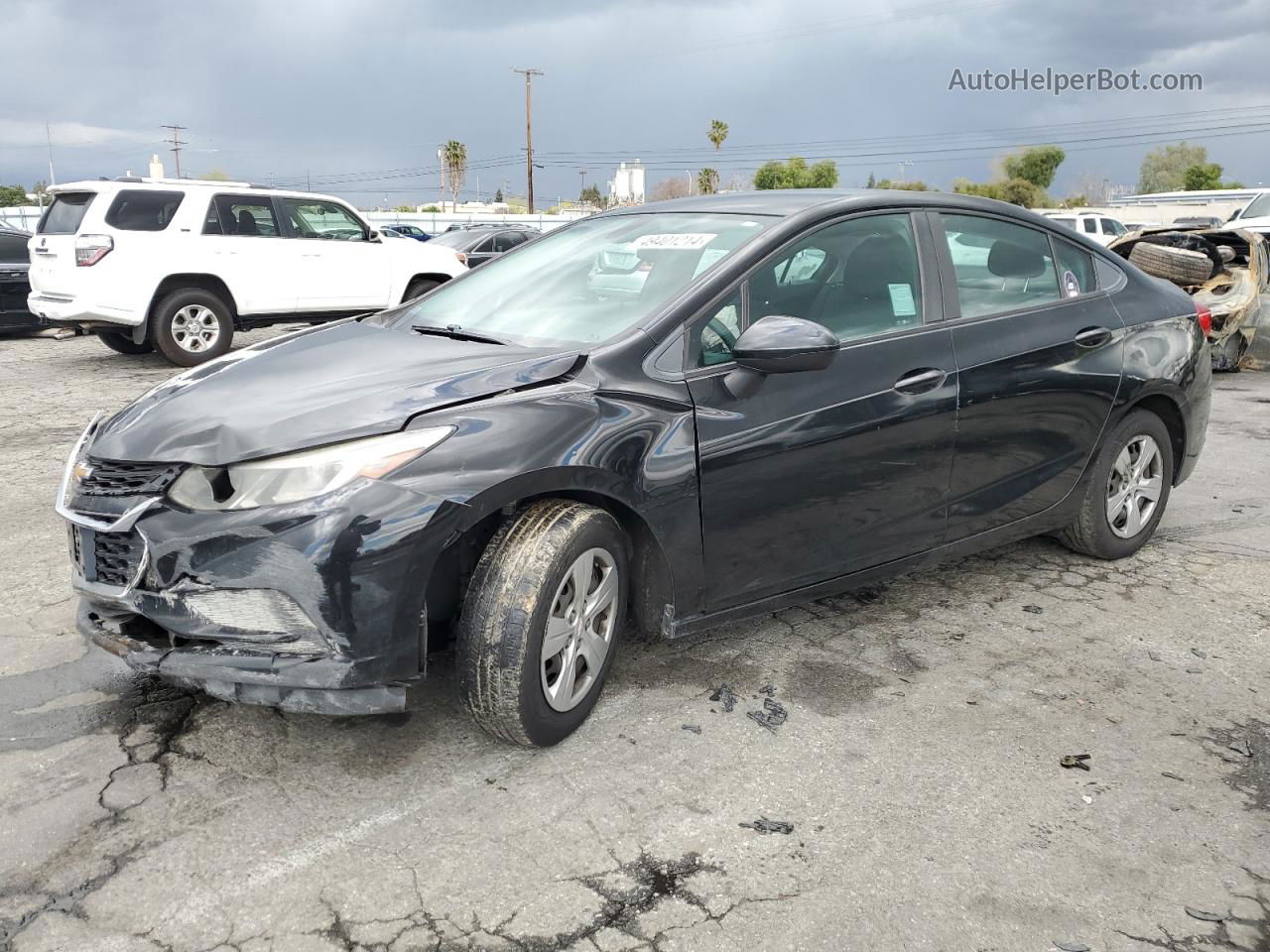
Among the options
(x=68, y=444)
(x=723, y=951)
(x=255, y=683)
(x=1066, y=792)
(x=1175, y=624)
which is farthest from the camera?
(x=68, y=444)

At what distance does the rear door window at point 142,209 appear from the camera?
10.4m

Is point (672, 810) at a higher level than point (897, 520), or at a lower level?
lower

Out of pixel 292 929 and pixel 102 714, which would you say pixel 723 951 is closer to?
pixel 292 929

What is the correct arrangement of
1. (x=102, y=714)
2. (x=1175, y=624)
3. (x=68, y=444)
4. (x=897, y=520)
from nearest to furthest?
(x=102, y=714)
(x=897, y=520)
(x=1175, y=624)
(x=68, y=444)

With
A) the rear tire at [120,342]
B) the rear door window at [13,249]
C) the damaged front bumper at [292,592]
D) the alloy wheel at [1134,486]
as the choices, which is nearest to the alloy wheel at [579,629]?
the damaged front bumper at [292,592]

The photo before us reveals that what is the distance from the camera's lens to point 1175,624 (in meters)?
4.20

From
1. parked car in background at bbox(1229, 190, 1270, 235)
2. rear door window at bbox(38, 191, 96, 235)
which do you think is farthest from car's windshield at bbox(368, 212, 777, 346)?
parked car in background at bbox(1229, 190, 1270, 235)

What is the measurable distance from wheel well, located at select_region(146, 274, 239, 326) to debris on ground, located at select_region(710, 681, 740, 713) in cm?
889

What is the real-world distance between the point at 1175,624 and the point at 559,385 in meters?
→ 2.71

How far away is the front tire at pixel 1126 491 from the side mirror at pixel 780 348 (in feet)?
6.24

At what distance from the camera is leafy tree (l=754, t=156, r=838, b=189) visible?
246ft

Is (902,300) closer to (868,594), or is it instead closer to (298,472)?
(868,594)

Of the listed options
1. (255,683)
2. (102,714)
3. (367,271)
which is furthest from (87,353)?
(255,683)

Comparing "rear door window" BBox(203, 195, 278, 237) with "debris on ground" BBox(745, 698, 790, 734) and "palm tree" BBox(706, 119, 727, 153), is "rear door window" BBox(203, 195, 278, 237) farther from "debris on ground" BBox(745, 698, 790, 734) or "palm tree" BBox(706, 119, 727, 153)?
"palm tree" BBox(706, 119, 727, 153)
